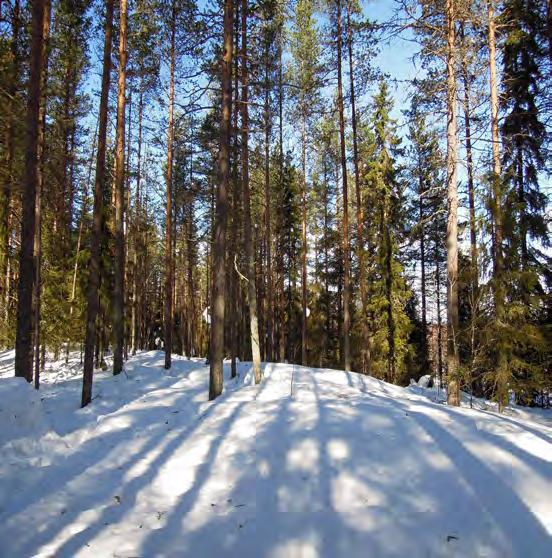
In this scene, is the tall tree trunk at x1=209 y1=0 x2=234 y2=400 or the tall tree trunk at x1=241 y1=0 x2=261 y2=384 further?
the tall tree trunk at x1=241 y1=0 x2=261 y2=384

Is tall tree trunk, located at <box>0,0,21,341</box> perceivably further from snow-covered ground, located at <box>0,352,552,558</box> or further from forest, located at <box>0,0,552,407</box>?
snow-covered ground, located at <box>0,352,552,558</box>

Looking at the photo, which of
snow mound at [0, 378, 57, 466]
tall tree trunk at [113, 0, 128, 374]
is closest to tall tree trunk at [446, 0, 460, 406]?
snow mound at [0, 378, 57, 466]

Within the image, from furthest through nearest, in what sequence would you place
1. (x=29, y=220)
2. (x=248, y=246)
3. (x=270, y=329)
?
(x=270, y=329) < (x=248, y=246) < (x=29, y=220)

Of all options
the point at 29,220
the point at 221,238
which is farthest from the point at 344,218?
the point at 29,220

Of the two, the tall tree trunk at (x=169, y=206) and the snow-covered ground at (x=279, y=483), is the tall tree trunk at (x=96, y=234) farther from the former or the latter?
the tall tree trunk at (x=169, y=206)

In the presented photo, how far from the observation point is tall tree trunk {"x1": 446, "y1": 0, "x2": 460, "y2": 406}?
9.51 meters

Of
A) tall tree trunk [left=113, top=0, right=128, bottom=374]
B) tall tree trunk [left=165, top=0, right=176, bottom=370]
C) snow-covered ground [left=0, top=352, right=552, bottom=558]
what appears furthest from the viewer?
tall tree trunk [left=165, top=0, right=176, bottom=370]

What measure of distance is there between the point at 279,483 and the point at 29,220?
735cm

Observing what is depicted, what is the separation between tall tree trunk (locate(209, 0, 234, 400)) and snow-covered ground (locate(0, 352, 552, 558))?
2141mm

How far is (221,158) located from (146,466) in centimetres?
695

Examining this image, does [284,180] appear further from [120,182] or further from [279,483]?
[279,483]

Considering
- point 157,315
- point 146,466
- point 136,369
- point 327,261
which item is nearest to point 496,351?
point 146,466

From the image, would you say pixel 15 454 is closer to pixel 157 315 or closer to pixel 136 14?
→ pixel 136 14

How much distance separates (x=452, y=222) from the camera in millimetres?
9852
